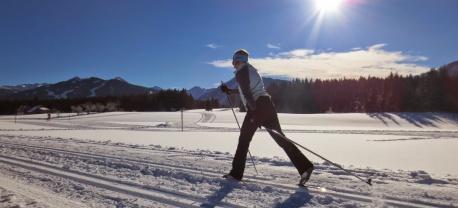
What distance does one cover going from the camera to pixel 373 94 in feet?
237

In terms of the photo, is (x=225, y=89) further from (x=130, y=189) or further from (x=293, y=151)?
(x=130, y=189)

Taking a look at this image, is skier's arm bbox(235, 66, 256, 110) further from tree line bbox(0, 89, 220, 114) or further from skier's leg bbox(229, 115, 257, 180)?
tree line bbox(0, 89, 220, 114)

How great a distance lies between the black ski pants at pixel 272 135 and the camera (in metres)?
5.26

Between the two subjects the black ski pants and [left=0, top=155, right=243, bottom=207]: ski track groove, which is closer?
[left=0, top=155, right=243, bottom=207]: ski track groove

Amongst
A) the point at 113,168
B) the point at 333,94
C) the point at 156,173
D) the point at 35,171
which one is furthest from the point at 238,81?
the point at 333,94

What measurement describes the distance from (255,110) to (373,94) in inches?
2913

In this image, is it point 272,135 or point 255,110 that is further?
point 272,135

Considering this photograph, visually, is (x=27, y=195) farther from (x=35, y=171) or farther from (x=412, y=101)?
(x=412, y=101)

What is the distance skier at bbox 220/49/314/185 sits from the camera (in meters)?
5.16

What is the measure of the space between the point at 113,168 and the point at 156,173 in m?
1.07

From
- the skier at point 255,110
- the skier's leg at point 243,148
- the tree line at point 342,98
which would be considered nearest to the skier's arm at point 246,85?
the skier at point 255,110

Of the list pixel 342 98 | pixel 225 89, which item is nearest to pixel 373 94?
pixel 342 98

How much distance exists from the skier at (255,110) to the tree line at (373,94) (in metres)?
66.8

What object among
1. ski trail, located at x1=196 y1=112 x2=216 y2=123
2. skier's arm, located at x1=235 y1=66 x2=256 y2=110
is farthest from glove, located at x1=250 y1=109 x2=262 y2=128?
ski trail, located at x1=196 y1=112 x2=216 y2=123
